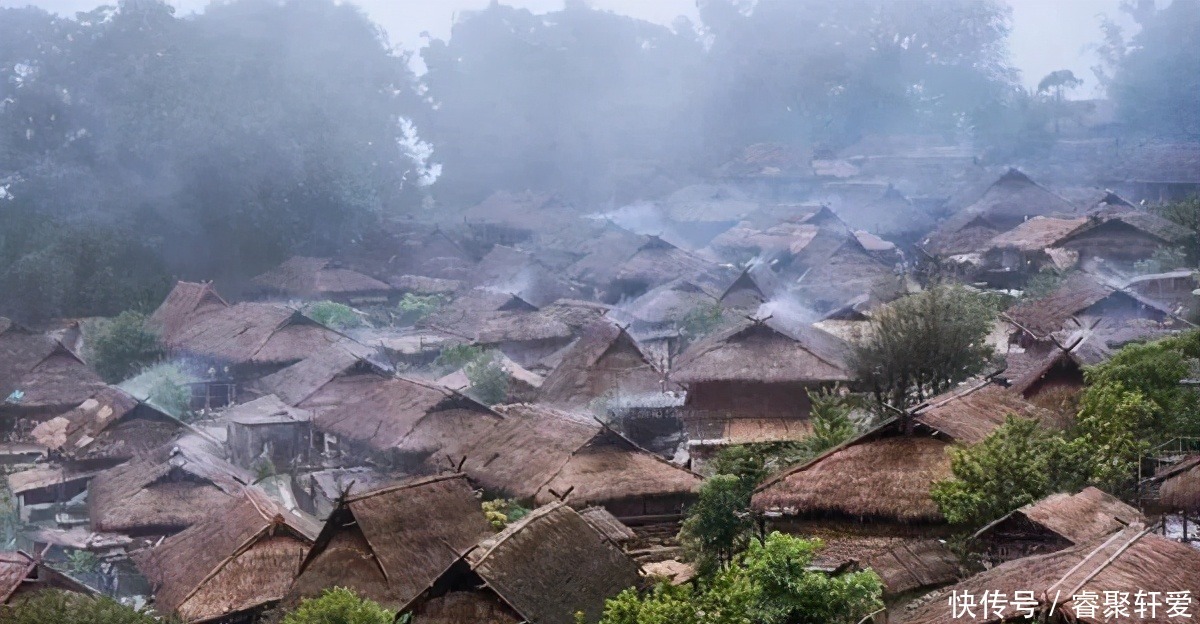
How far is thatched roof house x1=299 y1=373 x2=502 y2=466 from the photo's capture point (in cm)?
1984

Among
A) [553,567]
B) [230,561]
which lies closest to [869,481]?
[553,567]

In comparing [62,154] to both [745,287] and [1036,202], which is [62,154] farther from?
[1036,202]

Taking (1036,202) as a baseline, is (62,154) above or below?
above

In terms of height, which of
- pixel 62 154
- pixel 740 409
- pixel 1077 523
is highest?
pixel 62 154

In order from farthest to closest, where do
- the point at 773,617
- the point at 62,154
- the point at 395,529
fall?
1. the point at 62,154
2. the point at 395,529
3. the point at 773,617

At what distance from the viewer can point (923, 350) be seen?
762 inches

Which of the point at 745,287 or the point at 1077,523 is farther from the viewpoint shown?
the point at 745,287

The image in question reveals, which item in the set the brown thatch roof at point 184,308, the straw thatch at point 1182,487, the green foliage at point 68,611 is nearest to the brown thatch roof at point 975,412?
the straw thatch at point 1182,487

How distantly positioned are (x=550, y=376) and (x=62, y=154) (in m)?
25.9

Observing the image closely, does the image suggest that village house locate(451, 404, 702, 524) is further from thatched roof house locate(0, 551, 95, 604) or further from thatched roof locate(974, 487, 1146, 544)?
thatched roof locate(974, 487, 1146, 544)

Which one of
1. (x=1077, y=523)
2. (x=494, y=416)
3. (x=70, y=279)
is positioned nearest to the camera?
(x=1077, y=523)

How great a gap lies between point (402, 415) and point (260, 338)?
8.21m

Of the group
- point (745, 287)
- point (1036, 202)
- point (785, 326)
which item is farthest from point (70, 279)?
point (1036, 202)

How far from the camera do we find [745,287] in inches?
1268
